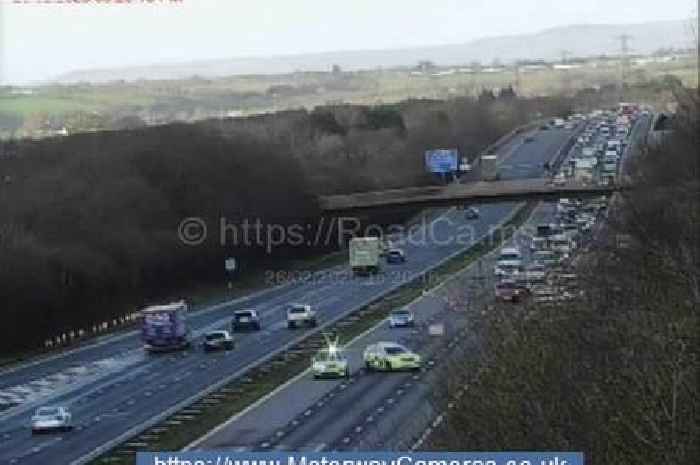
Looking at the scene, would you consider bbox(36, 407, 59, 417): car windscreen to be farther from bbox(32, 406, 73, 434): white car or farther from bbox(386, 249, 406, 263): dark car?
bbox(386, 249, 406, 263): dark car

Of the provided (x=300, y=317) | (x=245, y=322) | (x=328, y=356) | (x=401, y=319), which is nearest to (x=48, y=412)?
(x=328, y=356)

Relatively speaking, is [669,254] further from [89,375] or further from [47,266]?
[47,266]

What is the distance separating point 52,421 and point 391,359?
10110 millimetres

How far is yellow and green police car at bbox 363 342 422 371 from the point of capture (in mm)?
41656

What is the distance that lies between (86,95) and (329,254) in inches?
543

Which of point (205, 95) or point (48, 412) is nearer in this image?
point (48, 412)

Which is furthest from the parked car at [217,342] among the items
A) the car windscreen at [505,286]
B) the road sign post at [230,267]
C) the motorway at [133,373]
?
the road sign post at [230,267]

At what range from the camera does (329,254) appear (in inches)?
3265

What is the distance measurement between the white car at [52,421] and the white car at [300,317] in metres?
20.7

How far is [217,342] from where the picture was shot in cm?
5075

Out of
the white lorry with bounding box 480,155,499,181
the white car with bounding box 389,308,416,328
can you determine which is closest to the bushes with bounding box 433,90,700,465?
the white car with bounding box 389,308,416,328

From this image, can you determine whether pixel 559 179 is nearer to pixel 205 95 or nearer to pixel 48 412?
pixel 205 95

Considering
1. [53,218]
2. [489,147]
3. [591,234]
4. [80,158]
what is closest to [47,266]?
[53,218]
